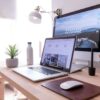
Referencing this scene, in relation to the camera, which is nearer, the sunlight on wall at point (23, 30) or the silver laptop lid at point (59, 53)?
the silver laptop lid at point (59, 53)

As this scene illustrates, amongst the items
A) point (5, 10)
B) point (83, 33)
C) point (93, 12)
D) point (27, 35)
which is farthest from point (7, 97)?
point (93, 12)

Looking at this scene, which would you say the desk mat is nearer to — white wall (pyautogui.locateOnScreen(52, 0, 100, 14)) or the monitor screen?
the monitor screen

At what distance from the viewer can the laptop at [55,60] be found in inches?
36.0

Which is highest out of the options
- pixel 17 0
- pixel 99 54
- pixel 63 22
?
pixel 17 0

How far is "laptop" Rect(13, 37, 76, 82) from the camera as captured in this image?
92cm

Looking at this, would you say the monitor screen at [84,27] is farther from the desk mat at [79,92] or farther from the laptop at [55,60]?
the desk mat at [79,92]

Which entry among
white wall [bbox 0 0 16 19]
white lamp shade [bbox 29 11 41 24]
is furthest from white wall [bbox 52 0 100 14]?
white wall [bbox 0 0 16 19]

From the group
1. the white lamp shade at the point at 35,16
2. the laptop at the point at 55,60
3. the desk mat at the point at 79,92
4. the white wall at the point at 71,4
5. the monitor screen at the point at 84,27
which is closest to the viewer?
the desk mat at the point at 79,92

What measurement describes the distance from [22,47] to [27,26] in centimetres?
30

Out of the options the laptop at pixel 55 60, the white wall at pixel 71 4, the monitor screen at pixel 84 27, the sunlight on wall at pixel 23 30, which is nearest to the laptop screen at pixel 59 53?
the laptop at pixel 55 60

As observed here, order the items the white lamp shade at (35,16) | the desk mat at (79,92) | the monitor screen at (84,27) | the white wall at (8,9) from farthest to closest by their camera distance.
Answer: the white wall at (8,9), the white lamp shade at (35,16), the monitor screen at (84,27), the desk mat at (79,92)

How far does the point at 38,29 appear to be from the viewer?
213 cm

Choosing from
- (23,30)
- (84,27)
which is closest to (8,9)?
(23,30)

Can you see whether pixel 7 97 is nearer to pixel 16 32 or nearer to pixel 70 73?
pixel 16 32
